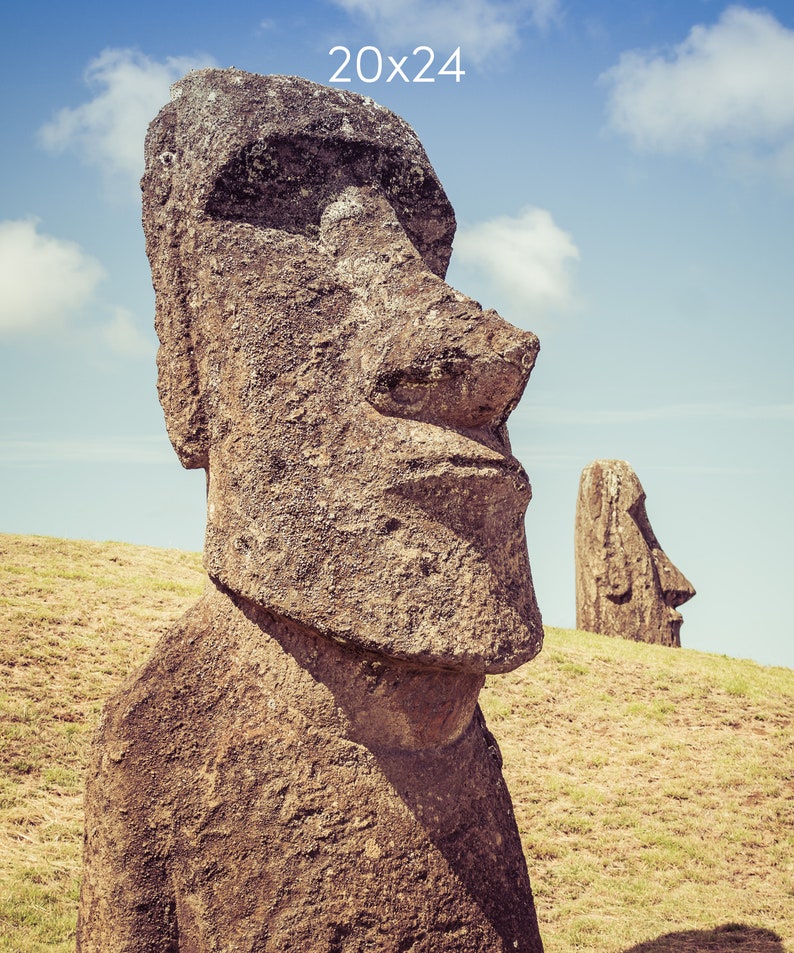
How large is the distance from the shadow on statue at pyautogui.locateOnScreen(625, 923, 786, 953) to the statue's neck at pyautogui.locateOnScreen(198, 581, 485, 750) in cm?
420

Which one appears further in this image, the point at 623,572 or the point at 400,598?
the point at 623,572

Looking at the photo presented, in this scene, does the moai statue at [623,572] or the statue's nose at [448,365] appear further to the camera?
the moai statue at [623,572]

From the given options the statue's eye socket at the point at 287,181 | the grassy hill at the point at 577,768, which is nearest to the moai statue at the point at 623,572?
the grassy hill at the point at 577,768

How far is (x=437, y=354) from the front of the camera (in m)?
3.06

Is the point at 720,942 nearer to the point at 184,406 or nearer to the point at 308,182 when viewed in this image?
the point at 184,406

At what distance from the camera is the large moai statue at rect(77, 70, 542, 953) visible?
2957 mm

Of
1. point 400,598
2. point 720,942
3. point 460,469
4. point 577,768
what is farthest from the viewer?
point 577,768

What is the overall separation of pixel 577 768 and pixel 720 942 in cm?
324

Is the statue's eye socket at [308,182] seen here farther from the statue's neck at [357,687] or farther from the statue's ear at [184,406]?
the statue's neck at [357,687]

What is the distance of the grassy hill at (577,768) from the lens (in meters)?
6.89

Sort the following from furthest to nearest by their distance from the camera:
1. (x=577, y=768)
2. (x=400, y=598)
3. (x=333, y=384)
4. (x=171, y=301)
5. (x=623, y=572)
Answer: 1. (x=623, y=572)
2. (x=577, y=768)
3. (x=171, y=301)
4. (x=333, y=384)
5. (x=400, y=598)

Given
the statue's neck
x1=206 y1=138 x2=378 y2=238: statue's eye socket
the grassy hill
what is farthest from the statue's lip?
the grassy hill

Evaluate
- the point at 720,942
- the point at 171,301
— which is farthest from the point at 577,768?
the point at 171,301

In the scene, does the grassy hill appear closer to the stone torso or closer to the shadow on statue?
the shadow on statue
